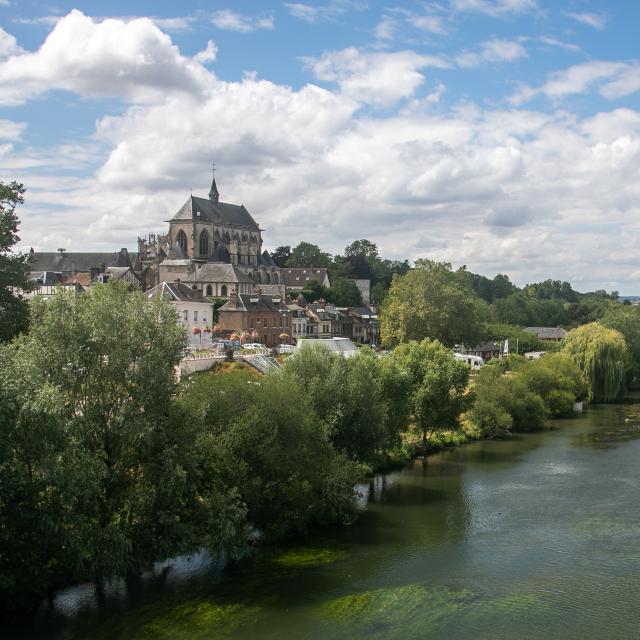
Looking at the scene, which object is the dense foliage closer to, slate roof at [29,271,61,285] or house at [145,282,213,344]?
house at [145,282,213,344]

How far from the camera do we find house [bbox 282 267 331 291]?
114438 mm

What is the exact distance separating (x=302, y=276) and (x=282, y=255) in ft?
96.3

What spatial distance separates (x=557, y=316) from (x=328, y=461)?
12994 cm

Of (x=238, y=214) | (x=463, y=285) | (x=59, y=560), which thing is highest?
(x=238, y=214)

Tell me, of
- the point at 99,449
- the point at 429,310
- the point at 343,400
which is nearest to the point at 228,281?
the point at 429,310

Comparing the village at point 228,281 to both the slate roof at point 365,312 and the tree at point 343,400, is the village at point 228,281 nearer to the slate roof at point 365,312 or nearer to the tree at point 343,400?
the slate roof at point 365,312

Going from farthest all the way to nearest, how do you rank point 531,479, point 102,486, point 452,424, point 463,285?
point 463,285, point 452,424, point 531,479, point 102,486

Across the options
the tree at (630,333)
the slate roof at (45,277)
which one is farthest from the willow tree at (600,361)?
the slate roof at (45,277)

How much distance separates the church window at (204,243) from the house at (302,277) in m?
14.4

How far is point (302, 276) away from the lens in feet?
381

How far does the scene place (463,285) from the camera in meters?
80.7

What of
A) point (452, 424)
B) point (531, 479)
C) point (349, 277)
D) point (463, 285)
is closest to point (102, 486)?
point (531, 479)

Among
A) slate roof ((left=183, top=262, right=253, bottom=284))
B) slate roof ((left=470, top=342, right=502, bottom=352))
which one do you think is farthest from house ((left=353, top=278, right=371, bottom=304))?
slate roof ((left=183, top=262, right=253, bottom=284))

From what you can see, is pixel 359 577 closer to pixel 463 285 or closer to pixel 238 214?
pixel 463 285
